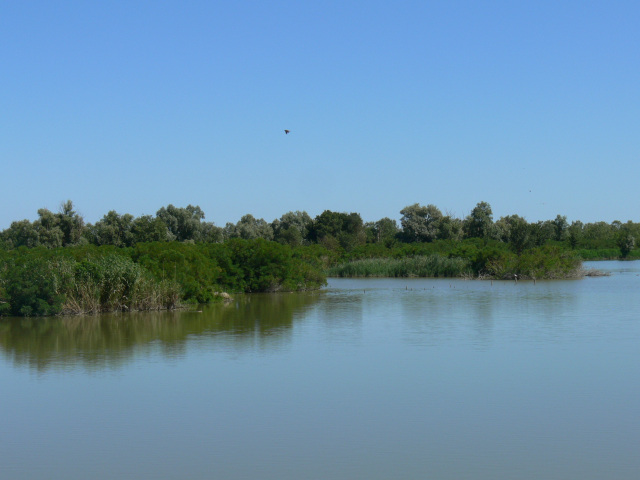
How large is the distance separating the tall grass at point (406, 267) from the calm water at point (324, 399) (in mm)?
24978

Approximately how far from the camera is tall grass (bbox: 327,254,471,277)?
153 ft

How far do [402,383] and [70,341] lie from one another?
9193mm

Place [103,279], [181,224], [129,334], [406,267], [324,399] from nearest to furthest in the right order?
[324,399] < [129,334] < [103,279] < [406,267] < [181,224]

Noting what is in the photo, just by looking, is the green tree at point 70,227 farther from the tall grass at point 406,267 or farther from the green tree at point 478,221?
the green tree at point 478,221

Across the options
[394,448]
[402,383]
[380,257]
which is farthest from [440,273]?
[394,448]

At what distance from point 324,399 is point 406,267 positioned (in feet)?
123

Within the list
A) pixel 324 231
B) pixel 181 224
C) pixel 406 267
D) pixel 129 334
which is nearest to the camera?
pixel 129 334

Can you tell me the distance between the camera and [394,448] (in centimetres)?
873

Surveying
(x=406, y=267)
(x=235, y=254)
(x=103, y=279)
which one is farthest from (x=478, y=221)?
(x=103, y=279)

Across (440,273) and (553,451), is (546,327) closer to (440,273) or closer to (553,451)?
(553,451)

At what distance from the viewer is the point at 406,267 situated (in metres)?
48.3

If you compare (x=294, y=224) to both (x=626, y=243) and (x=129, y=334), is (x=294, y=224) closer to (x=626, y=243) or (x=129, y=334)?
(x=626, y=243)

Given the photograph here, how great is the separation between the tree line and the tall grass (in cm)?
888

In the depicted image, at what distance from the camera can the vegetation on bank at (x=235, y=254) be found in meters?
23.2
